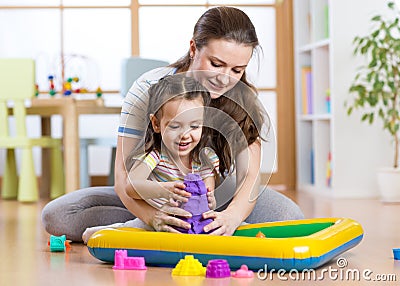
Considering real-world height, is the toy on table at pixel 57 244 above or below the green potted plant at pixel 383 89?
below

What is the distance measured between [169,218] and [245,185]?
28 cm

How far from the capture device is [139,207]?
2160 mm

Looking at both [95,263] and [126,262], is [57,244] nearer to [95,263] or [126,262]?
[95,263]

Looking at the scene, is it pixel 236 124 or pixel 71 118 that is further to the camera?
pixel 71 118

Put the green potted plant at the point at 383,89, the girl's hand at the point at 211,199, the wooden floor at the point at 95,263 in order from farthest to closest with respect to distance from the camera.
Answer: the green potted plant at the point at 383,89, the girl's hand at the point at 211,199, the wooden floor at the point at 95,263

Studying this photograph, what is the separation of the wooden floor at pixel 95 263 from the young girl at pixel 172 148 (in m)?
0.20

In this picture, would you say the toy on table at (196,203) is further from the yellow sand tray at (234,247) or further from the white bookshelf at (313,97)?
the white bookshelf at (313,97)

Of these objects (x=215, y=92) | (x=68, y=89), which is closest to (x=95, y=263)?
(x=215, y=92)

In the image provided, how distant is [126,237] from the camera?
1979 mm

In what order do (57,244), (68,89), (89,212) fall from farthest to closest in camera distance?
(68,89) → (89,212) → (57,244)

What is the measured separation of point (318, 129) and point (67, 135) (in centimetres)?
140

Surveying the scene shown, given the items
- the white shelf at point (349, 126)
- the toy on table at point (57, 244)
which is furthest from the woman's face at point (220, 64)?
the white shelf at point (349, 126)

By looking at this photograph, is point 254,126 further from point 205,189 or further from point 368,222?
point 368,222

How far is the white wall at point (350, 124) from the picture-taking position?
421 centimetres
